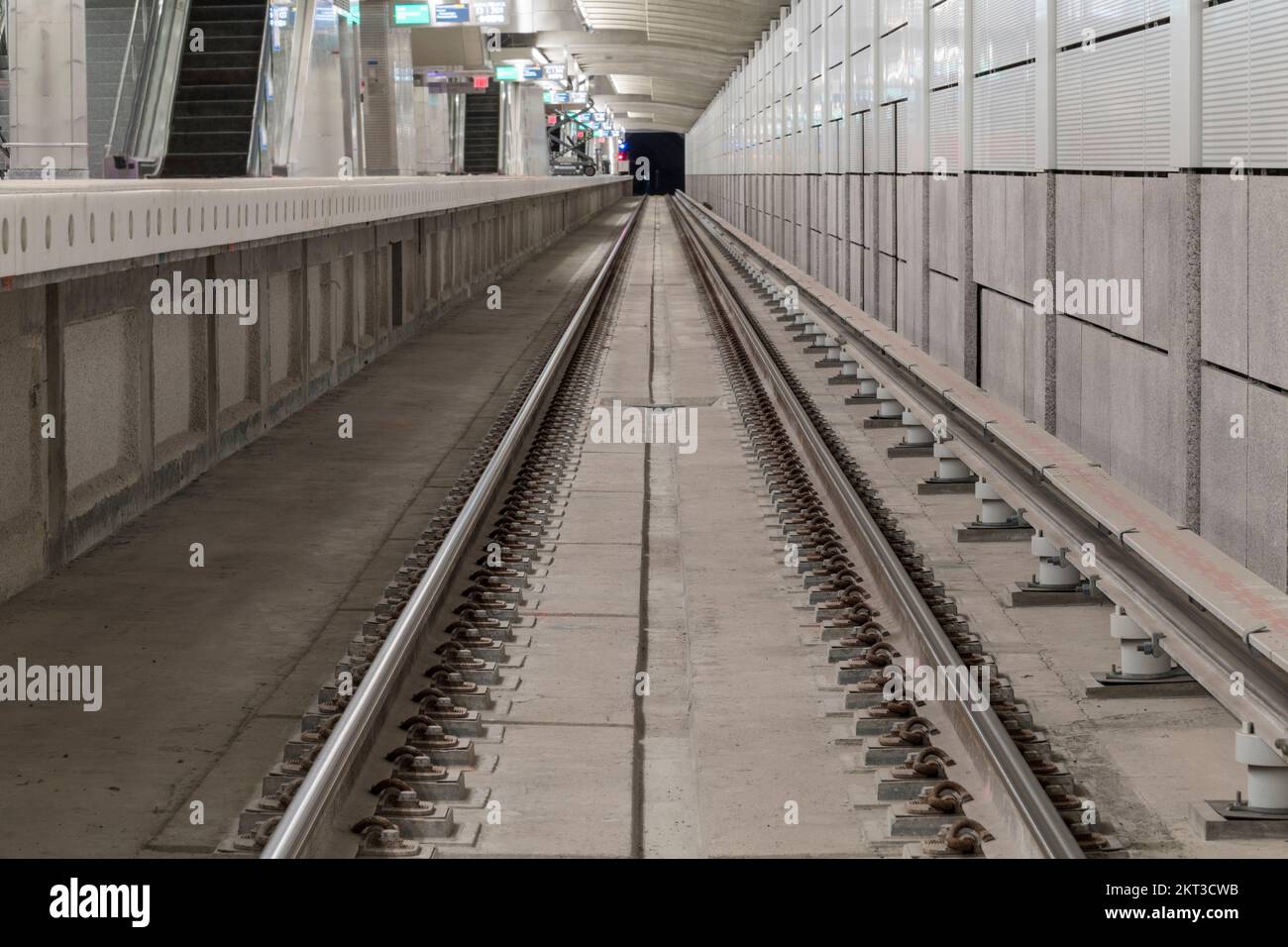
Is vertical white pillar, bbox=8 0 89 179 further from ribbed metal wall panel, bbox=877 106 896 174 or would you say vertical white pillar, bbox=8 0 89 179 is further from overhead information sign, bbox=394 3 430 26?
overhead information sign, bbox=394 3 430 26

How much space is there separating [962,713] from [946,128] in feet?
31.2

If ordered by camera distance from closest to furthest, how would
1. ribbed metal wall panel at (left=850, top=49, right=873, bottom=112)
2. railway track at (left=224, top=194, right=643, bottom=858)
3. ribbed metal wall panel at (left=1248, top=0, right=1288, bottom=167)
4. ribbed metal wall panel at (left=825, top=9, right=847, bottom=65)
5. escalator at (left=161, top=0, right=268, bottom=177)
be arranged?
railway track at (left=224, top=194, right=643, bottom=858), ribbed metal wall panel at (left=1248, top=0, right=1288, bottom=167), ribbed metal wall panel at (left=850, top=49, right=873, bottom=112), ribbed metal wall panel at (left=825, top=9, right=847, bottom=65), escalator at (left=161, top=0, right=268, bottom=177)

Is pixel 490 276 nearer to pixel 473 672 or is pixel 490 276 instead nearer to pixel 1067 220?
pixel 1067 220

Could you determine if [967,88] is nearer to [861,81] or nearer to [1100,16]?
A: [1100,16]

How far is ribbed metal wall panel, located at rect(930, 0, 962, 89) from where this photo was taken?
557 inches

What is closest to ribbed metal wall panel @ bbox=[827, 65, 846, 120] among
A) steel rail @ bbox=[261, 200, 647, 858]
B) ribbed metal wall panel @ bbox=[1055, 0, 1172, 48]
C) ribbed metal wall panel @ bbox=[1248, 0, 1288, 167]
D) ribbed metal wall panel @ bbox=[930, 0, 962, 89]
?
ribbed metal wall panel @ bbox=[930, 0, 962, 89]

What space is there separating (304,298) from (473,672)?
8312mm

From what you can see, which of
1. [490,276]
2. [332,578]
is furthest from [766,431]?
[490,276]

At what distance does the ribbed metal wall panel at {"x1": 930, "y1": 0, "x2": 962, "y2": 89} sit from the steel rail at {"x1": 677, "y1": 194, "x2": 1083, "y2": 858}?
11.1ft

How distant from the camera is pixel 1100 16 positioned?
9.50 meters

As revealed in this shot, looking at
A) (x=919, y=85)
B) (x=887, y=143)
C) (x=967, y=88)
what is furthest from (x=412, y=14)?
(x=967, y=88)

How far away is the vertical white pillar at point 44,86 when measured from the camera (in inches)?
854

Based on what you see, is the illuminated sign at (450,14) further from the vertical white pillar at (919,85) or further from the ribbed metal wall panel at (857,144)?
the vertical white pillar at (919,85)

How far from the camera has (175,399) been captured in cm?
1103
